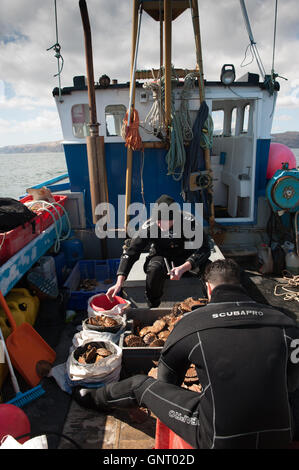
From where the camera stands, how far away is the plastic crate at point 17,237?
11.0 ft

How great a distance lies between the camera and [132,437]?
2322 mm

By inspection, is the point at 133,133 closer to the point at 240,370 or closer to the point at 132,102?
the point at 132,102

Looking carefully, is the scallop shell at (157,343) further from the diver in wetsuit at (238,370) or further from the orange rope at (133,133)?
the orange rope at (133,133)

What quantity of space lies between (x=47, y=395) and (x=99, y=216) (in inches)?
121

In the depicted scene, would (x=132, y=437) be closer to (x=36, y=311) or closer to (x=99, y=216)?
(x=36, y=311)

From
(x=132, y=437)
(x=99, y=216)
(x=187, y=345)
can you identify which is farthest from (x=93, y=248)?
(x=187, y=345)

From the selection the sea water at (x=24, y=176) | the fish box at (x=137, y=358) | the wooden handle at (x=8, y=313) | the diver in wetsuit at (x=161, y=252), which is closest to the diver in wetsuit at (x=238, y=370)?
the fish box at (x=137, y=358)

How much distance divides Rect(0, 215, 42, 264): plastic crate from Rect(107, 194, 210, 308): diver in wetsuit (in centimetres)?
127

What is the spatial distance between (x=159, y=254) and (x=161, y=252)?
0.04 m

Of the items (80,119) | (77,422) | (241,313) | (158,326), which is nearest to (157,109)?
(80,119)

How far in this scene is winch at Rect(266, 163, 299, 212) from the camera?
206 inches

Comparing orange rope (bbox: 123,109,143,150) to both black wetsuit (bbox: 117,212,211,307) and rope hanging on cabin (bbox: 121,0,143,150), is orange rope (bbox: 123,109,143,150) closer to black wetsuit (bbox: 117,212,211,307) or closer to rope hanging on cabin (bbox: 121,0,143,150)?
rope hanging on cabin (bbox: 121,0,143,150)

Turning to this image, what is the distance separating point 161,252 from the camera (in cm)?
382
